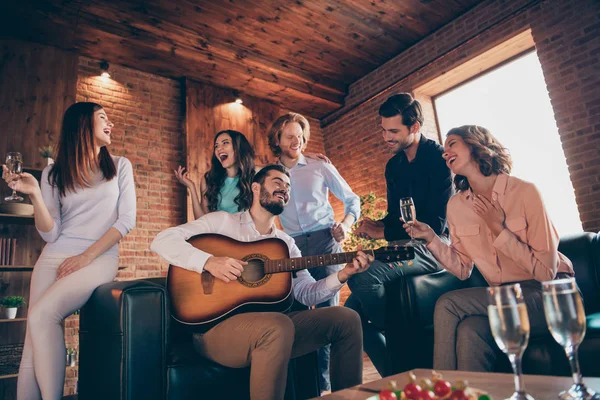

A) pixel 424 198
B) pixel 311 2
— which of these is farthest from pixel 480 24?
pixel 424 198

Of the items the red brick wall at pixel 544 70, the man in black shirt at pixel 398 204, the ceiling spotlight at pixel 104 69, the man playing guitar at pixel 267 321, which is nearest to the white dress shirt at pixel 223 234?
the man playing guitar at pixel 267 321

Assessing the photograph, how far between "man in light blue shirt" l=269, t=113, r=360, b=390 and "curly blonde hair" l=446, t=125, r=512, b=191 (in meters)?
0.96

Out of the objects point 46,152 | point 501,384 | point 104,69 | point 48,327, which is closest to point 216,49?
point 104,69

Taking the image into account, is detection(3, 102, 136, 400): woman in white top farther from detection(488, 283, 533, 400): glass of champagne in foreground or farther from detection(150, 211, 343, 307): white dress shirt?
detection(488, 283, 533, 400): glass of champagne in foreground

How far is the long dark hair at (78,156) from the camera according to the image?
2195mm

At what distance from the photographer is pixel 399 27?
5.48m

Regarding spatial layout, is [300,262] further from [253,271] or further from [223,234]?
[223,234]

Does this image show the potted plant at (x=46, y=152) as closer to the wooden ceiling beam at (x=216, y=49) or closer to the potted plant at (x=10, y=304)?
the potted plant at (x=10, y=304)

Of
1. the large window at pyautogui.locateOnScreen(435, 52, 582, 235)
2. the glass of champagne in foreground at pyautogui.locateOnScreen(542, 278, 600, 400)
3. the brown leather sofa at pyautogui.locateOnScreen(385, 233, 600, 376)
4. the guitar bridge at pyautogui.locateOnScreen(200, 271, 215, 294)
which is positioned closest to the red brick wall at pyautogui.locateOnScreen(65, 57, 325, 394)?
the guitar bridge at pyautogui.locateOnScreen(200, 271, 215, 294)

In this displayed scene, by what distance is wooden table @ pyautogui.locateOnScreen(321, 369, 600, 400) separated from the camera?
0.97m

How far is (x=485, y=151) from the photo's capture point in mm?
2119

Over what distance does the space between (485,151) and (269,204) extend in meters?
1.19

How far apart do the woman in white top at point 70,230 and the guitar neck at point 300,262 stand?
0.81m

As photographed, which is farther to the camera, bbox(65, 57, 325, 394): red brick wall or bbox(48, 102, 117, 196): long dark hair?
bbox(65, 57, 325, 394): red brick wall
